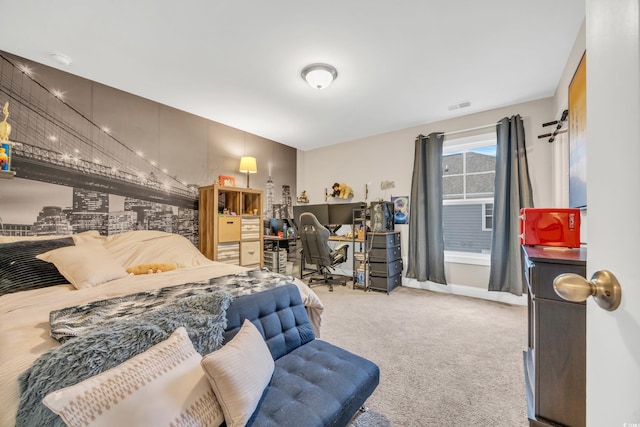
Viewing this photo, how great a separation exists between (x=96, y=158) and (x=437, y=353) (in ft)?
12.5

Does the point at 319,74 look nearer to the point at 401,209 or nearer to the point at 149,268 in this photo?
the point at 149,268

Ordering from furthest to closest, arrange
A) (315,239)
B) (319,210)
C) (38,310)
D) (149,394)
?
(319,210) < (315,239) < (38,310) < (149,394)

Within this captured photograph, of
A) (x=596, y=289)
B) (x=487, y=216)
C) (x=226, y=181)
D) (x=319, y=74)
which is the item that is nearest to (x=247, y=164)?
(x=226, y=181)

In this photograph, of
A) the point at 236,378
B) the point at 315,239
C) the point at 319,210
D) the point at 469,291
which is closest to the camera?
the point at 236,378

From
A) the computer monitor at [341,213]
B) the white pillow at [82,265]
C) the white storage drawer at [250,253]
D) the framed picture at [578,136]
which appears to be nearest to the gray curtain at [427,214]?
the computer monitor at [341,213]

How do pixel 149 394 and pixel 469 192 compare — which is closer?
pixel 149 394

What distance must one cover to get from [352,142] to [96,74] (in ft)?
11.7

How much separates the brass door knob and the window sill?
3.53 m

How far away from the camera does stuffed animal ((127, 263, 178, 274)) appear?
221 centimetres

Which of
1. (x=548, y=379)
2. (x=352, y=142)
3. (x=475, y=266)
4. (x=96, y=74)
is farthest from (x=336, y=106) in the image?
(x=548, y=379)

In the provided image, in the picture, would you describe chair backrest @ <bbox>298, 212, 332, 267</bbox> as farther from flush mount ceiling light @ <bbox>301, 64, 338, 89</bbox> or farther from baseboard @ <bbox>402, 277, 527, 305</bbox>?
flush mount ceiling light @ <bbox>301, 64, 338, 89</bbox>

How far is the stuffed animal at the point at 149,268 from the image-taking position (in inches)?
87.1

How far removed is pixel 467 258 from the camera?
364cm

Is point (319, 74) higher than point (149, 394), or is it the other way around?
point (319, 74)
